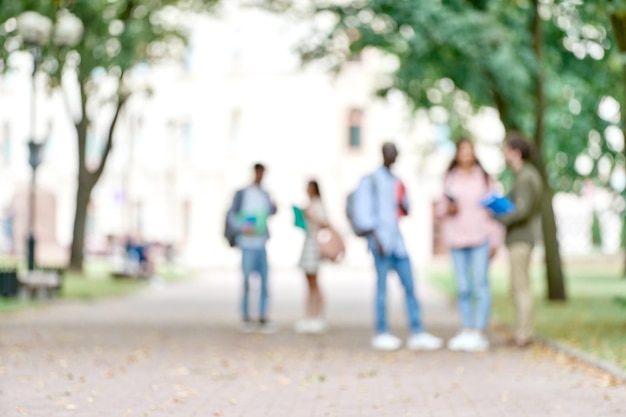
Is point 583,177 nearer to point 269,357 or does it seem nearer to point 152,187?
point 269,357

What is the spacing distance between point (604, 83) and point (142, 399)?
56.8 feet

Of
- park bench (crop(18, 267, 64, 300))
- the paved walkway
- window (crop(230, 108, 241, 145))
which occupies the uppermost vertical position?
window (crop(230, 108, 241, 145))

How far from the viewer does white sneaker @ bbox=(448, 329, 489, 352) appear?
15.7 meters

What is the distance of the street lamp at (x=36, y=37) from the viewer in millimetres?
26250

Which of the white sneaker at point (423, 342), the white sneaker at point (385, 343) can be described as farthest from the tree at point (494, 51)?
the white sneaker at point (385, 343)

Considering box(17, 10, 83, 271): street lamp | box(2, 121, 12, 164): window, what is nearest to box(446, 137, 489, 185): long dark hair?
box(17, 10, 83, 271): street lamp

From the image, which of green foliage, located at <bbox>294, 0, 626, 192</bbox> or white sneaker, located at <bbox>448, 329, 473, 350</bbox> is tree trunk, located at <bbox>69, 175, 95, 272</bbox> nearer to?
green foliage, located at <bbox>294, 0, 626, 192</bbox>

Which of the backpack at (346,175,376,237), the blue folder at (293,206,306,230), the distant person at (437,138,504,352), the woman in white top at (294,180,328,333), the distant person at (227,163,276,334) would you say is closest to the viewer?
the distant person at (437,138,504,352)

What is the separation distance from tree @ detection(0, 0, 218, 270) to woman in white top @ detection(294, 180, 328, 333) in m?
7.34

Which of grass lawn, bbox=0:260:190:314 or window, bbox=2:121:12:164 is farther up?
window, bbox=2:121:12:164

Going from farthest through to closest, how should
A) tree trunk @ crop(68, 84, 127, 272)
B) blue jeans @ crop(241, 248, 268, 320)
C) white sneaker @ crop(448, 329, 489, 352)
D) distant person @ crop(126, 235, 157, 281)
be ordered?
distant person @ crop(126, 235, 157, 281)
tree trunk @ crop(68, 84, 127, 272)
blue jeans @ crop(241, 248, 268, 320)
white sneaker @ crop(448, 329, 489, 352)

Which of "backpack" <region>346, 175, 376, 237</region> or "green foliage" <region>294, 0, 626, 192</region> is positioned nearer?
"backpack" <region>346, 175, 376, 237</region>

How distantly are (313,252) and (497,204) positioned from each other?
13.8 ft

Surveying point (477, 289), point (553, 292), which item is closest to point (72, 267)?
point (553, 292)
